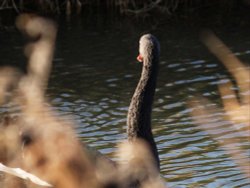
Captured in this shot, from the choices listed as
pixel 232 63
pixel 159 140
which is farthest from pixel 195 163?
pixel 232 63

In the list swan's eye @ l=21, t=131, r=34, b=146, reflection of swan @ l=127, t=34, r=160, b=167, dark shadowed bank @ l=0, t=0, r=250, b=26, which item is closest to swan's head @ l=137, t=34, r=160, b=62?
reflection of swan @ l=127, t=34, r=160, b=167

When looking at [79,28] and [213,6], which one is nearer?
[79,28]

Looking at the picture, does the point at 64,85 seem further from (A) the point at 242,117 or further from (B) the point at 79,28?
(B) the point at 79,28

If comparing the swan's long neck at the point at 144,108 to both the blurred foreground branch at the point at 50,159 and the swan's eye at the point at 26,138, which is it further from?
the swan's eye at the point at 26,138

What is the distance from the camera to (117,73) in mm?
11797

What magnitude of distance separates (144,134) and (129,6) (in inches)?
407

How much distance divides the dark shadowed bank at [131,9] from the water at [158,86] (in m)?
0.84

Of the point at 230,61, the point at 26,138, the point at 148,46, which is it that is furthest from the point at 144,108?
the point at 230,61

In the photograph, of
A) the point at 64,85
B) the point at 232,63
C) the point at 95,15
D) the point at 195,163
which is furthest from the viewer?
the point at 95,15

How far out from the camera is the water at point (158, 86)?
8.02 m

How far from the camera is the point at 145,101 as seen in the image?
6.58 metres

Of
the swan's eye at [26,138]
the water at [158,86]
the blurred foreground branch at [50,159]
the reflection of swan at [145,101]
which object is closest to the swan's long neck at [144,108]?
the reflection of swan at [145,101]

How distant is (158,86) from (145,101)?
4.36 meters

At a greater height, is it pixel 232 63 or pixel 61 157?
pixel 61 157
